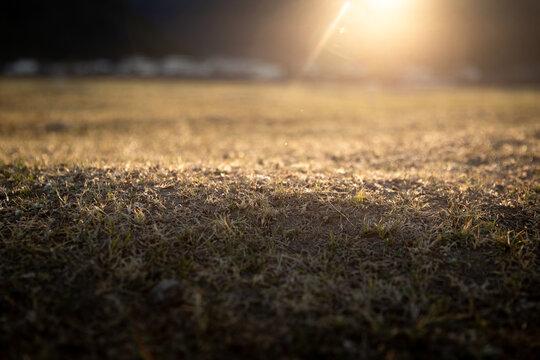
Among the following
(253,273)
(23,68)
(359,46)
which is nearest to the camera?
(253,273)

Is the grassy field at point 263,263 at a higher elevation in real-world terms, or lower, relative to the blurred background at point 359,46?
lower

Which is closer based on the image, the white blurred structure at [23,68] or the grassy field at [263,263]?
the grassy field at [263,263]

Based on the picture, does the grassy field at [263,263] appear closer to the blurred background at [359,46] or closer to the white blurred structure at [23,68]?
the blurred background at [359,46]

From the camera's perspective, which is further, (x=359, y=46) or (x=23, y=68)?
(x=23, y=68)

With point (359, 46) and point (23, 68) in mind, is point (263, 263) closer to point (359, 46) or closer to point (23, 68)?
point (359, 46)

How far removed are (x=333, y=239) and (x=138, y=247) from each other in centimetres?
247

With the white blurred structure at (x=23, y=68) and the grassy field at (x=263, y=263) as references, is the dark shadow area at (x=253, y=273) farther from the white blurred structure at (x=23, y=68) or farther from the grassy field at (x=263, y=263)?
the white blurred structure at (x=23, y=68)

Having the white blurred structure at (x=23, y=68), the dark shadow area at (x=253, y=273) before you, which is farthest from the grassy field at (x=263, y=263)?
the white blurred structure at (x=23, y=68)

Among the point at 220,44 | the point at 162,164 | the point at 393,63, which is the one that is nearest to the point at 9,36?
the point at 220,44

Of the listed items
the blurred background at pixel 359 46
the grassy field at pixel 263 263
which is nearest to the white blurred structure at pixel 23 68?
the blurred background at pixel 359 46

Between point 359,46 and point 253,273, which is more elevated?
point 359,46

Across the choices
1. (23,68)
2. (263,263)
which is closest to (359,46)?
(263,263)

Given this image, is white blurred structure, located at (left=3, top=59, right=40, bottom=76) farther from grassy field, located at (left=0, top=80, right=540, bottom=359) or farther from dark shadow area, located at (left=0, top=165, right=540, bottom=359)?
dark shadow area, located at (left=0, top=165, right=540, bottom=359)

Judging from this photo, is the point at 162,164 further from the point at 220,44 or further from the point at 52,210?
the point at 220,44
